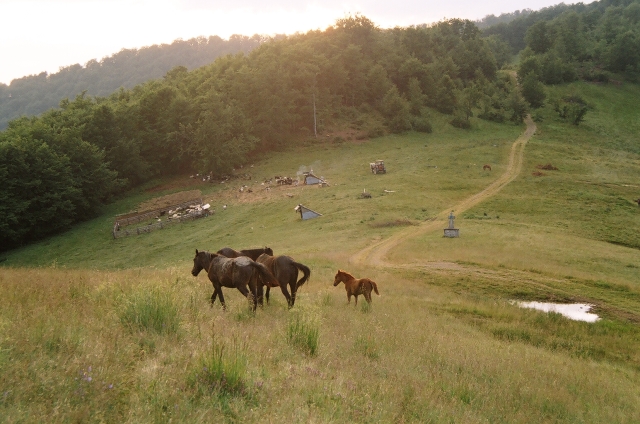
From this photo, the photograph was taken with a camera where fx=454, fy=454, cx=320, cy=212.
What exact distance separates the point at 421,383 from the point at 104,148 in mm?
60989

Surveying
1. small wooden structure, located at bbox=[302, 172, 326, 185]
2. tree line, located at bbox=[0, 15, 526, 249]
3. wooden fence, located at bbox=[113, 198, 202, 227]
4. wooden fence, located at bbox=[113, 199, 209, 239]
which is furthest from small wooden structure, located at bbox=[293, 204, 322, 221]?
tree line, located at bbox=[0, 15, 526, 249]

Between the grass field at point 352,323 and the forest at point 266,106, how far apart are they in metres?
8.24

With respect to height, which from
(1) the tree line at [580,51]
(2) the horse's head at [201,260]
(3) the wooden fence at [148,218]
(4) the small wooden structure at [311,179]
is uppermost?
(1) the tree line at [580,51]

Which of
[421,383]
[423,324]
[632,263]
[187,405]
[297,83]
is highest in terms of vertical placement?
[297,83]

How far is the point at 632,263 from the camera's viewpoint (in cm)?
2692

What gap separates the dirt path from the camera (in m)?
27.7

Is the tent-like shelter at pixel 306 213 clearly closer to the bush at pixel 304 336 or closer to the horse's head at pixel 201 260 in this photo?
the horse's head at pixel 201 260

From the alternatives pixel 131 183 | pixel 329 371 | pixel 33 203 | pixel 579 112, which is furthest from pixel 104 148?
pixel 579 112

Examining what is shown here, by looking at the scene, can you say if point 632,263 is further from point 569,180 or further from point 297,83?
point 297,83

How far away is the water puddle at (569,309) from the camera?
61.0ft

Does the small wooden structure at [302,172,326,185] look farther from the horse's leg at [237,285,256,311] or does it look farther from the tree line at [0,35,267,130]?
the tree line at [0,35,267,130]

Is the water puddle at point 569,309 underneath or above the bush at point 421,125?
underneath

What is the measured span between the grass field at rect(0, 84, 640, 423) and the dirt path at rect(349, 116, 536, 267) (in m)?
0.57

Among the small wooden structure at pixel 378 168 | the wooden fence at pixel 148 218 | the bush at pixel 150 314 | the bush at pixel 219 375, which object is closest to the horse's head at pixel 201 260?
the bush at pixel 150 314
